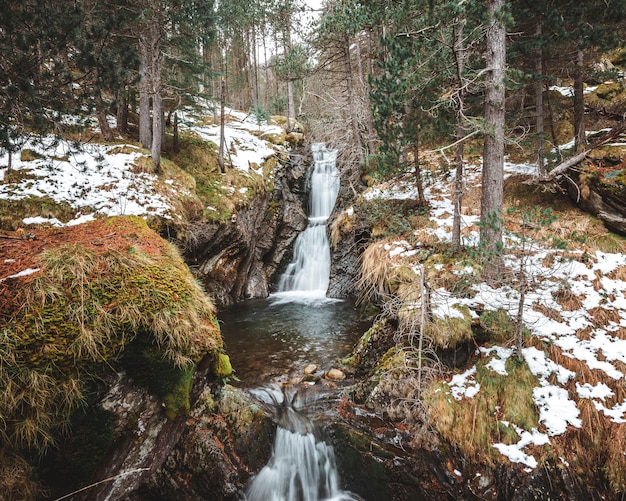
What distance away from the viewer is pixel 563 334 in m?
4.98

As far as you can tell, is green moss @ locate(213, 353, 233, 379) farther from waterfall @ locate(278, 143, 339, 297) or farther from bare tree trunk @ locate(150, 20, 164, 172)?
waterfall @ locate(278, 143, 339, 297)

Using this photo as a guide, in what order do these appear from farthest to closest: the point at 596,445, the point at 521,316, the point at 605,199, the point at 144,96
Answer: the point at 144,96, the point at 605,199, the point at 521,316, the point at 596,445

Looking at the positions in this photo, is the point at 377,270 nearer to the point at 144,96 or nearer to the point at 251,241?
the point at 251,241

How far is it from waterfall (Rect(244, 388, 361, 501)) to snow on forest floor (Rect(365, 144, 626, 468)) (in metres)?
2.33

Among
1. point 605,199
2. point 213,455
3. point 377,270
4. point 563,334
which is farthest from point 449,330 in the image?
point 605,199

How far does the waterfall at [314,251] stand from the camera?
45.9ft

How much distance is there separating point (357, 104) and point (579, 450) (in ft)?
42.3

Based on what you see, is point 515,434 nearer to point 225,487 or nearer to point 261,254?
point 225,487

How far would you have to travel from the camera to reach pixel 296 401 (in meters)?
5.99

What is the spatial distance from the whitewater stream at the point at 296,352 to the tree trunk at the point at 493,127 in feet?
14.2

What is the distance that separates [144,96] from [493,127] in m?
11.0

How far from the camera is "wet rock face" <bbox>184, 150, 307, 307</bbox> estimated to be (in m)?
10.4

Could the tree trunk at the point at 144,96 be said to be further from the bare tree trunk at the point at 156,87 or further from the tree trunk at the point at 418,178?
the tree trunk at the point at 418,178

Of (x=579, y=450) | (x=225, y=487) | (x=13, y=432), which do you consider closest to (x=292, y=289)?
(x=225, y=487)
